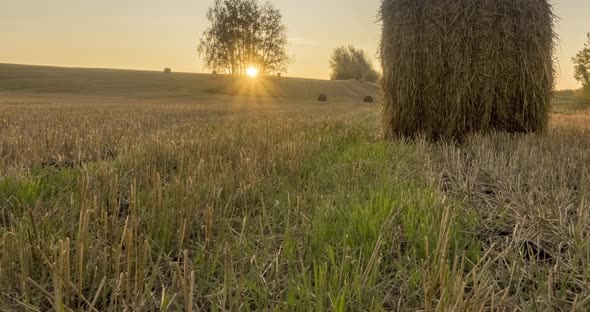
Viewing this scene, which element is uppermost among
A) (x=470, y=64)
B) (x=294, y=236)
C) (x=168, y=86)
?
(x=470, y=64)

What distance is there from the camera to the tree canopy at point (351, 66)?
75875mm

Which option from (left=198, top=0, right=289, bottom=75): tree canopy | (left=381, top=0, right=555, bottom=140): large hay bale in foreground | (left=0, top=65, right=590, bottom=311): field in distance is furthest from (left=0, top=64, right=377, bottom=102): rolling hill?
(left=0, top=65, right=590, bottom=311): field in distance

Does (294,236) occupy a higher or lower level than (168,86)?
lower

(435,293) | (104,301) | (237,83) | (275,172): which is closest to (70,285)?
(104,301)

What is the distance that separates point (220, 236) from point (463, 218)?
120 cm

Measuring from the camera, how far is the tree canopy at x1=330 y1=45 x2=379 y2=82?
7588 centimetres

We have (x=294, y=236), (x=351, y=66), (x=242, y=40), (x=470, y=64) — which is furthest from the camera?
(x=351, y=66)

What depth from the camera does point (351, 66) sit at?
7675cm

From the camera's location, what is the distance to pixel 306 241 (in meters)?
1.93

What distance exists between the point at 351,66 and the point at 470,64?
72992 mm

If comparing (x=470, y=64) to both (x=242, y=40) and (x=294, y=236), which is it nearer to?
(x=294, y=236)

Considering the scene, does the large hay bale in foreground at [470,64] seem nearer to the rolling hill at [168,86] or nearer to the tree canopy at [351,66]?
the rolling hill at [168,86]

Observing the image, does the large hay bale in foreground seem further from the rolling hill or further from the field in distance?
the rolling hill

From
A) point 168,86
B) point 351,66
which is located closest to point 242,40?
point 168,86
